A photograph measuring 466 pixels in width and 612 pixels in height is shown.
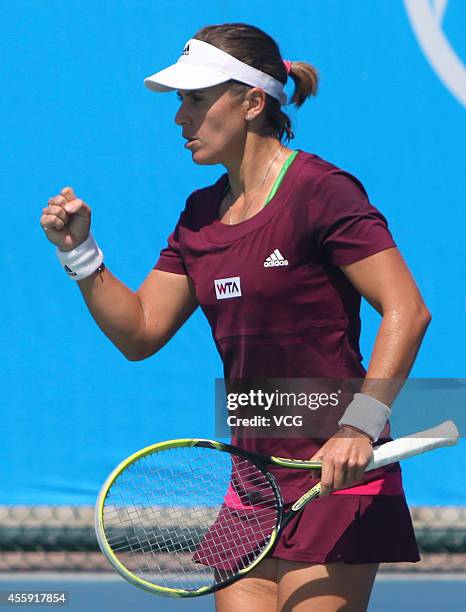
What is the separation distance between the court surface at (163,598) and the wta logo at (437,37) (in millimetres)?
1594

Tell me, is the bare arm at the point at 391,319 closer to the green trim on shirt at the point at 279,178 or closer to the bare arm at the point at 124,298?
the green trim on shirt at the point at 279,178

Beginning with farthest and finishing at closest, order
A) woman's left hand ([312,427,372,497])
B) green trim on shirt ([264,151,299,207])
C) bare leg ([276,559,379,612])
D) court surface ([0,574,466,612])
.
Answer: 1. court surface ([0,574,466,612])
2. green trim on shirt ([264,151,299,207])
3. bare leg ([276,559,379,612])
4. woman's left hand ([312,427,372,497])

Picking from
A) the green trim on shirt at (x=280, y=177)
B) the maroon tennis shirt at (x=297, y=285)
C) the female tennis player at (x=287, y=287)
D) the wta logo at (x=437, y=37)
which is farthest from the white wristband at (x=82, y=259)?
the wta logo at (x=437, y=37)

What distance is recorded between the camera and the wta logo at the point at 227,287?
2.38 meters

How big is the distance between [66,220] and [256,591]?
78 centimetres

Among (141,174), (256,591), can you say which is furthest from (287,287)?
(141,174)

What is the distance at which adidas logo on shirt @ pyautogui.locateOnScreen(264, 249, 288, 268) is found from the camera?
7.68 ft

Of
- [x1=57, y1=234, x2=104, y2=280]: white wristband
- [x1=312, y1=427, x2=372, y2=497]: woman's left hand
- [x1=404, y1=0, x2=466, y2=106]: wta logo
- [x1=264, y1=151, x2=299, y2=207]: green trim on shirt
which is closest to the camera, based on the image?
[x1=312, y1=427, x2=372, y2=497]: woman's left hand

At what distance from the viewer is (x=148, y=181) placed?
13.4 feet

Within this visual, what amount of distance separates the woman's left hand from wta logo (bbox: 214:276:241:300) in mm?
346

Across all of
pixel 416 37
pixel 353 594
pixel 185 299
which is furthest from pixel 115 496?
pixel 416 37

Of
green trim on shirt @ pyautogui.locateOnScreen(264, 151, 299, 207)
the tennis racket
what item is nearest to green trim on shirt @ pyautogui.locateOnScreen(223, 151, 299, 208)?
green trim on shirt @ pyautogui.locateOnScreen(264, 151, 299, 207)

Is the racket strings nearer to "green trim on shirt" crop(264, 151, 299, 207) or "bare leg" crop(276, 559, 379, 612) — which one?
"bare leg" crop(276, 559, 379, 612)

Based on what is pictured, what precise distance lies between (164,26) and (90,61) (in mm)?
255
